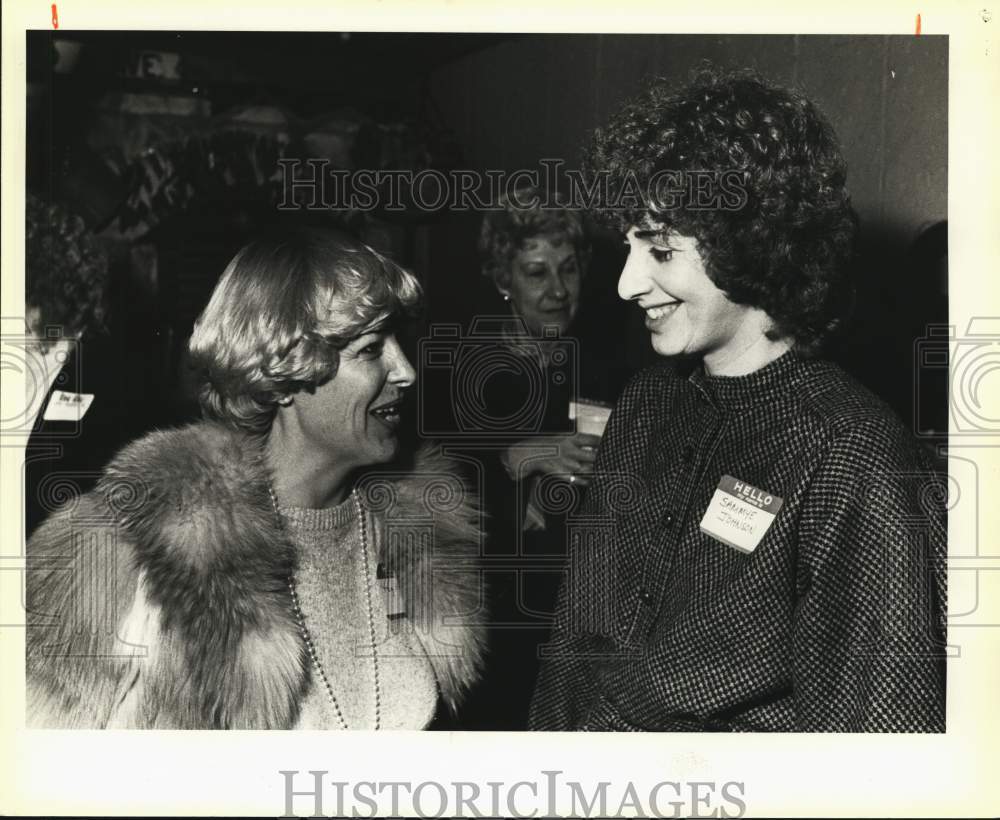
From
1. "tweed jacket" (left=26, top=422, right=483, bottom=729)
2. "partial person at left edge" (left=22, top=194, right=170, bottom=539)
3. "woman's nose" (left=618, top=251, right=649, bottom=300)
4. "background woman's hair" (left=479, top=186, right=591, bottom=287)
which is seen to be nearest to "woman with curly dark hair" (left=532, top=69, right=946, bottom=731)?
"woman's nose" (left=618, top=251, right=649, bottom=300)

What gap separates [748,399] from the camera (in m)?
1.67

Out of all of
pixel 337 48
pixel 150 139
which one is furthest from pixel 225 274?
pixel 337 48

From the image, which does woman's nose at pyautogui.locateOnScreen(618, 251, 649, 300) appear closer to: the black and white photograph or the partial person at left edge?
the black and white photograph

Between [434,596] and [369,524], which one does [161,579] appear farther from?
[434,596]

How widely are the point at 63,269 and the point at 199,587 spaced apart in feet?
2.23

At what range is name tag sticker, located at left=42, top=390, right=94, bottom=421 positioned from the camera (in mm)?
1913

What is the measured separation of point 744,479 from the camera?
5.41 ft

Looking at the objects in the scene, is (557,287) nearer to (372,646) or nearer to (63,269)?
(372,646)

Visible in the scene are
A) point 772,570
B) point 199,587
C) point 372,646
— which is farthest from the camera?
point 372,646

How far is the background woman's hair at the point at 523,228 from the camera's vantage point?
1.89 metres

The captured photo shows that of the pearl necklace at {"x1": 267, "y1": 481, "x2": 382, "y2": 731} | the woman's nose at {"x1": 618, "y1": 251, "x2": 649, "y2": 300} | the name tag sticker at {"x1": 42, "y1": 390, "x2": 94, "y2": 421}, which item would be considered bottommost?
the pearl necklace at {"x1": 267, "y1": 481, "x2": 382, "y2": 731}

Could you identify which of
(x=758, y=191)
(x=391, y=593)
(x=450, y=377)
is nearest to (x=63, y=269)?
(x=450, y=377)

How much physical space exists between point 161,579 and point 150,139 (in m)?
0.83

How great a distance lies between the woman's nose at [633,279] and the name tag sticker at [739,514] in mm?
370
